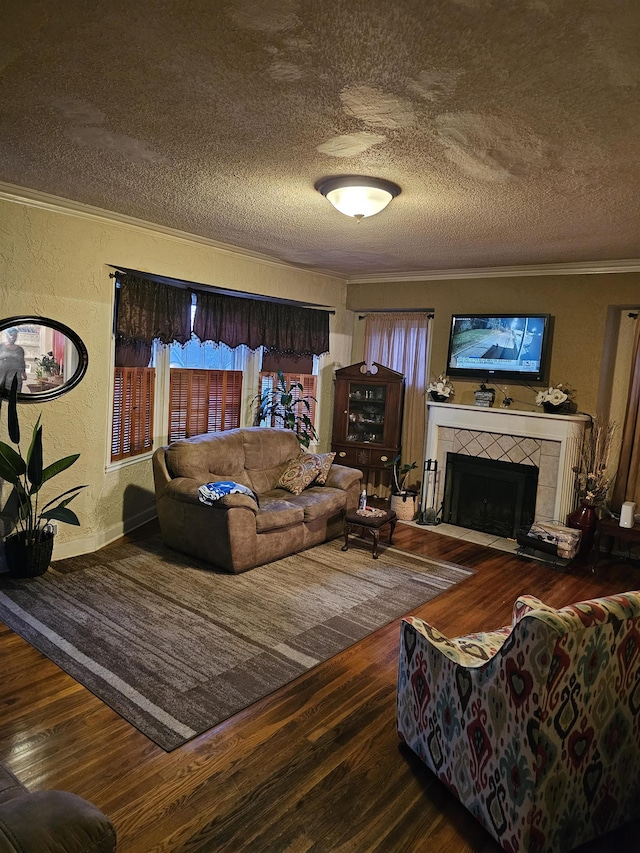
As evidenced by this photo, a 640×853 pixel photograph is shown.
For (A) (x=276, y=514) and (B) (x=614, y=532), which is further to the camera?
(B) (x=614, y=532)

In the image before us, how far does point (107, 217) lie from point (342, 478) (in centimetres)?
299

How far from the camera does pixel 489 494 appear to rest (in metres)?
5.79

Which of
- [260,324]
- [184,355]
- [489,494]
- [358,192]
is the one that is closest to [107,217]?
[184,355]

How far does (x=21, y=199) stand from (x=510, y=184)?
10.4 ft

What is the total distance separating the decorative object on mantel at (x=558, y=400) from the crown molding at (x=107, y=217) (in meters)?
3.01

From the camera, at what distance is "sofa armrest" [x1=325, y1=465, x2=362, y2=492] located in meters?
5.30

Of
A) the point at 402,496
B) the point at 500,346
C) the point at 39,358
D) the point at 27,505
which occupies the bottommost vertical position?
the point at 402,496

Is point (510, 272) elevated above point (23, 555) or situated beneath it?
elevated above

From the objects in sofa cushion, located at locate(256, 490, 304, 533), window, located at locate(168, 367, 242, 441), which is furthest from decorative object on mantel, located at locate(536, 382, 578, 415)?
window, located at locate(168, 367, 242, 441)

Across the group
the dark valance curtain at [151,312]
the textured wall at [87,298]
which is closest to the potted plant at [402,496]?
the textured wall at [87,298]

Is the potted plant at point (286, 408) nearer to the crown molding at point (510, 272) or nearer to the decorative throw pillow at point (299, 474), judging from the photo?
the decorative throw pillow at point (299, 474)

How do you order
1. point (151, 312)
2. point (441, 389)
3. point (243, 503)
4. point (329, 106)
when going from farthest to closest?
point (441, 389), point (151, 312), point (243, 503), point (329, 106)

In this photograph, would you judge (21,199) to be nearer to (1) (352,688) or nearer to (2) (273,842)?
(1) (352,688)

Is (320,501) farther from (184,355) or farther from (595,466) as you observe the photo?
(595,466)
